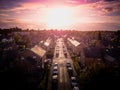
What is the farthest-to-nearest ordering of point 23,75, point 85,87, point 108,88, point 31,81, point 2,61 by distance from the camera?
1. point 2,61
2. point 31,81
3. point 23,75
4. point 85,87
5. point 108,88

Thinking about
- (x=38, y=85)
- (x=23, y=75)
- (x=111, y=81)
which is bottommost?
(x=38, y=85)

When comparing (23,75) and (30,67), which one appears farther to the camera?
(30,67)

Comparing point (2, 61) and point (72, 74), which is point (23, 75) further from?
point (2, 61)

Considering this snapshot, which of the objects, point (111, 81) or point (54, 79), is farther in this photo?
point (54, 79)

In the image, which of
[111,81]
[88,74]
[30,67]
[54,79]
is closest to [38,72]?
[30,67]

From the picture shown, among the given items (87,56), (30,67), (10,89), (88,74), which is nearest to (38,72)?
(30,67)

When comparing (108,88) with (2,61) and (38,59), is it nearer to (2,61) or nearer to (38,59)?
(38,59)

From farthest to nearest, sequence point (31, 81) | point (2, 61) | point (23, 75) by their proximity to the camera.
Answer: point (2, 61) → point (31, 81) → point (23, 75)

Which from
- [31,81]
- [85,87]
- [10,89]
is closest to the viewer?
[85,87]

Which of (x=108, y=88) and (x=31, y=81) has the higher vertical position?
(x=108, y=88)
